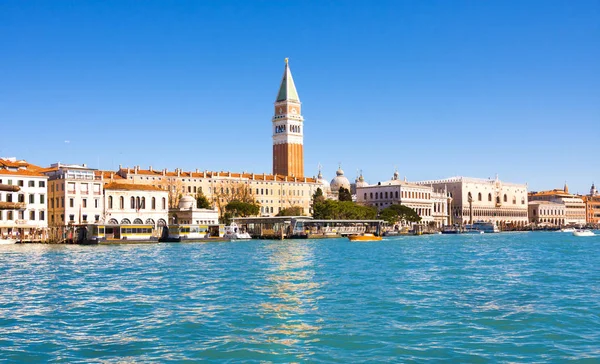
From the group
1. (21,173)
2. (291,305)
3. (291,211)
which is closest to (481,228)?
(291,211)

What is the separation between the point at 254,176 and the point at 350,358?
7256 centimetres

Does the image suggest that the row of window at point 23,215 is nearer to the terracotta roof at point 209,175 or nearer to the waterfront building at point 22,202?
the waterfront building at point 22,202

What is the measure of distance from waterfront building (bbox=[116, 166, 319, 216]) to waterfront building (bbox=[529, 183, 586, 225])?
63798mm

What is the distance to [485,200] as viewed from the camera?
119812mm

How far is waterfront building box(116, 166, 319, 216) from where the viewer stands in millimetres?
73000

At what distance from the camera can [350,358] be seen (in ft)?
35.7

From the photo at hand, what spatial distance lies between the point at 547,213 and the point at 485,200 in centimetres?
1784

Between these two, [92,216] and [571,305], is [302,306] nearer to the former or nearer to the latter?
[571,305]

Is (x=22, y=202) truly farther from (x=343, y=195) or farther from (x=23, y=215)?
(x=343, y=195)

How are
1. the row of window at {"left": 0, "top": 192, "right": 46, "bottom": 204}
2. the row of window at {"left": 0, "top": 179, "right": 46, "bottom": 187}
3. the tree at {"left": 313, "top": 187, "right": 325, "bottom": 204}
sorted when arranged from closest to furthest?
1. the row of window at {"left": 0, "top": 192, "right": 46, "bottom": 204}
2. the row of window at {"left": 0, "top": 179, "right": 46, "bottom": 187}
3. the tree at {"left": 313, "top": 187, "right": 325, "bottom": 204}

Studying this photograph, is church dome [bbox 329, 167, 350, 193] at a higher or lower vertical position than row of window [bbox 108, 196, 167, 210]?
higher

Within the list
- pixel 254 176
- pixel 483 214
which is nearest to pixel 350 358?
pixel 254 176

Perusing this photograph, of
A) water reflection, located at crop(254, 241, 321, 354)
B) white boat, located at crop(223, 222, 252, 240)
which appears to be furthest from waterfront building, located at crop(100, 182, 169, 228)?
water reflection, located at crop(254, 241, 321, 354)

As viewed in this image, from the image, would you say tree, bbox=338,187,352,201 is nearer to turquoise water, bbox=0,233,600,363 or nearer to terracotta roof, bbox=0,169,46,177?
terracotta roof, bbox=0,169,46,177
